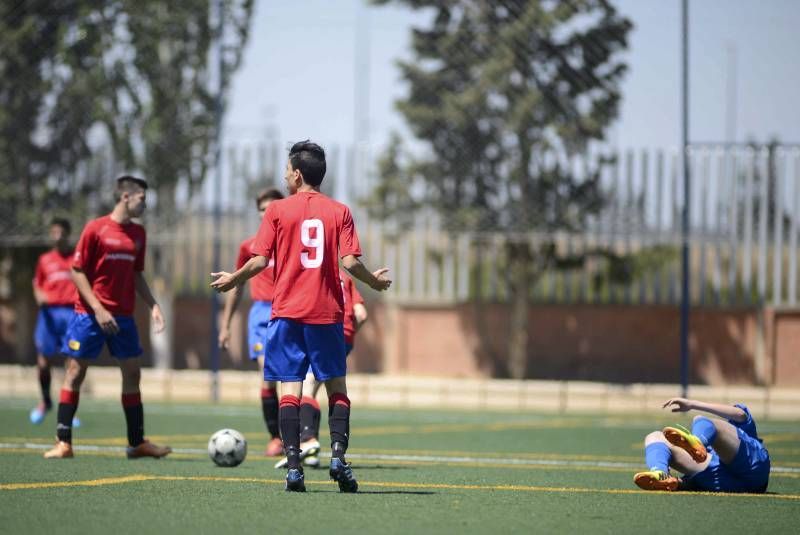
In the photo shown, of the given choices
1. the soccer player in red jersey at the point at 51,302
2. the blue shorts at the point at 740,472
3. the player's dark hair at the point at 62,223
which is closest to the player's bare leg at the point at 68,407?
the player's dark hair at the point at 62,223

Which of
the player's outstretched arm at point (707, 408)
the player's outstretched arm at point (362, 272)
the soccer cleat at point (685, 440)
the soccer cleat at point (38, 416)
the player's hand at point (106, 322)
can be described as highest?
the player's outstretched arm at point (362, 272)

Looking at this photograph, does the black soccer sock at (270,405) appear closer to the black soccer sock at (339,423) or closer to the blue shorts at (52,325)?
the black soccer sock at (339,423)

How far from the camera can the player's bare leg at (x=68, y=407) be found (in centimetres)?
1153

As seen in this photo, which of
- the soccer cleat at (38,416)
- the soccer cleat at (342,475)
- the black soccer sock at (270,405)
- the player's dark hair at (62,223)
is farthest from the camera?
the soccer cleat at (38,416)

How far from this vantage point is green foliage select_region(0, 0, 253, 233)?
2628cm

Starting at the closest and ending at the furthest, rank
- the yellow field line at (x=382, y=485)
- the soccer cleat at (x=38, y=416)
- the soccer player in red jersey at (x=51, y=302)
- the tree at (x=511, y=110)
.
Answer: the yellow field line at (x=382, y=485), the soccer cleat at (x=38, y=416), the soccer player in red jersey at (x=51, y=302), the tree at (x=511, y=110)

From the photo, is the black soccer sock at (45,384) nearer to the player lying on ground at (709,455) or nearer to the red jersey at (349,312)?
the red jersey at (349,312)

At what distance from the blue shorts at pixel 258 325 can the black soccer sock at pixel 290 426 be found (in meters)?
3.82

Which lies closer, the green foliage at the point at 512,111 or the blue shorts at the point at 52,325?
the blue shorts at the point at 52,325

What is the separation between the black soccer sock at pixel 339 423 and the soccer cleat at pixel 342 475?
6 cm

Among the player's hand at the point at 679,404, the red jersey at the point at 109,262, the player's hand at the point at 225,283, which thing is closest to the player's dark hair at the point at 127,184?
the red jersey at the point at 109,262

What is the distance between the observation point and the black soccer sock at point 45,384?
1723cm

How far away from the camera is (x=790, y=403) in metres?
22.9

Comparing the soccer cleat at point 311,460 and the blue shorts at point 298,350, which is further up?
the blue shorts at point 298,350
